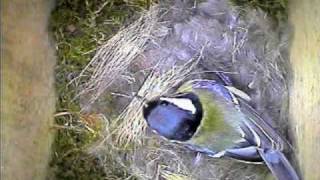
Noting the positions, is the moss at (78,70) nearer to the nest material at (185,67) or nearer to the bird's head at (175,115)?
the nest material at (185,67)

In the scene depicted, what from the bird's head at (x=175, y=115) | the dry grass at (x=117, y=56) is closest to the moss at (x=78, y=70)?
the dry grass at (x=117, y=56)

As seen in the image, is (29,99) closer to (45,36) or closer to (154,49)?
(45,36)

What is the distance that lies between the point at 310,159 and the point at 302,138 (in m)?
A: 0.04

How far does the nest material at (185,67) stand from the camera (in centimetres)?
150

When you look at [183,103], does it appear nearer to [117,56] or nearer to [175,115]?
[175,115]

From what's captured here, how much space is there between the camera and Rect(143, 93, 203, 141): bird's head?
1391 mm

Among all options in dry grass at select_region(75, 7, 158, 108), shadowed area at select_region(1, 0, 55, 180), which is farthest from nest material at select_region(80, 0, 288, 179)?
shadowed area at select_region(1, 0, 55, 180)

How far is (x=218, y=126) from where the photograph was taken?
1435 mm

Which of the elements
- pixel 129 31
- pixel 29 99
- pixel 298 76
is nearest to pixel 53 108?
pixel 29 99

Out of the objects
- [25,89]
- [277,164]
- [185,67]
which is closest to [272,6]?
[185,67]

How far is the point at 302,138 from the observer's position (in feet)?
4.87

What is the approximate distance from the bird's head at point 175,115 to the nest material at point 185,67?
0.06 metres

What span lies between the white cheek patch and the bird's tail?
147 millimetres

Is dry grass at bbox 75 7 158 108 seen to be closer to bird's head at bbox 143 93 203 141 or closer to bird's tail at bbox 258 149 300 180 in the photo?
bird's head at bbox 143 93 203 141
